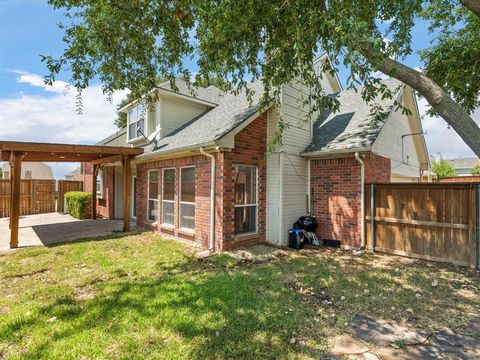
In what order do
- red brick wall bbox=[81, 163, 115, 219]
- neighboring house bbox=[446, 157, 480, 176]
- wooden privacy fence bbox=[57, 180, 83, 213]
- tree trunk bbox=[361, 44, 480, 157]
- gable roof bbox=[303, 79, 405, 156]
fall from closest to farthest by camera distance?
1. tree trunk bbox=[361, 44, 480, 157]
2. gable roof bbox=[303, 79, 405, 156]
3. red brick wall bbox=[81, 163, 115, 219]
4. wooden privacy fence bbox=[57, 180, 83, 213]
5. neighboring house bbox=[446, 157, 480, 176]

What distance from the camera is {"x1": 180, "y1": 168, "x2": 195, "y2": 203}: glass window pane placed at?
28.7ft

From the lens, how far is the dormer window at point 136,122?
12.5m

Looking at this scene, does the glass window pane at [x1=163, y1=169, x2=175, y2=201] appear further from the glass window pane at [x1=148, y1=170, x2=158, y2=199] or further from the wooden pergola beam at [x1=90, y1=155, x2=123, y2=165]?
the wooden pergola beam at [x1=90, y1=155, x2=123, y2=165]

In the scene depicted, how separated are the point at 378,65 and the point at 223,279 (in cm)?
505

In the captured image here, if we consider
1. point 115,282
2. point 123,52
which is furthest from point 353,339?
point 123,52

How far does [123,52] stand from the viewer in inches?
255

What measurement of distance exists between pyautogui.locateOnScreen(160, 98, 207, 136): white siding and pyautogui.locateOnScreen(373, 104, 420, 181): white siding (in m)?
7.99

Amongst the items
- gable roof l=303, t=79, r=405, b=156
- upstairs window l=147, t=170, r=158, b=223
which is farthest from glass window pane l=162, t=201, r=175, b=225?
gable roof l=303, t=79, r=405, b=156

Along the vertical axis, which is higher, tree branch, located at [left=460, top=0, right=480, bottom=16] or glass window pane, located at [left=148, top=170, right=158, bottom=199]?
tree branch, located at [left=460, top=0, right=480, bottom=16]

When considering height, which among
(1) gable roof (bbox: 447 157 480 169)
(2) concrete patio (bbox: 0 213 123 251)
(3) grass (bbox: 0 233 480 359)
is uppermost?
(1) gable roof (bbox: 447 157 480 169)

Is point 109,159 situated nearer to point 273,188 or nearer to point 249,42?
point 273,188

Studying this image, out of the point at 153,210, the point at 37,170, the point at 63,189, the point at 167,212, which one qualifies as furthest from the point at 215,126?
the point at 37,170

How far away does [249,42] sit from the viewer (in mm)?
5957

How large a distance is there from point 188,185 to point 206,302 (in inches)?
198
